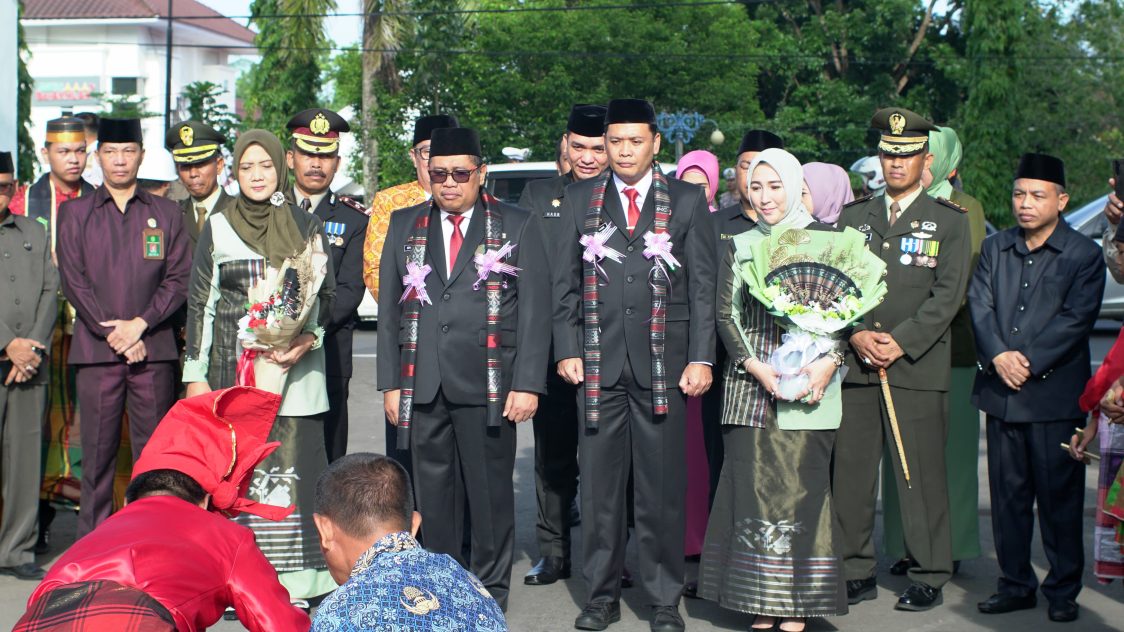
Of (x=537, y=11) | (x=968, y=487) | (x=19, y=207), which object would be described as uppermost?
(x=537, y=11)

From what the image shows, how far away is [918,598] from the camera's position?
641cm

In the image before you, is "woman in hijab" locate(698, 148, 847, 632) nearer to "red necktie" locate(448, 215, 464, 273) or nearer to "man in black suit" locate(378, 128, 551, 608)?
"man in black suit" locate(378, 128, 551, 608)

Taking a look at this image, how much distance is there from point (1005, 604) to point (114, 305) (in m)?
4.72

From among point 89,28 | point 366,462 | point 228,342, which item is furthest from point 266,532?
point 89,28

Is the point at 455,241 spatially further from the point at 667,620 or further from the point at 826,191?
the point at 826,191

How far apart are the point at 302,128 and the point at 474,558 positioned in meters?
2.64

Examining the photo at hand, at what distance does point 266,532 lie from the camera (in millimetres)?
6332

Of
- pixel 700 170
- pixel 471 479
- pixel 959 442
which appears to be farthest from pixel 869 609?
pixel 700 170

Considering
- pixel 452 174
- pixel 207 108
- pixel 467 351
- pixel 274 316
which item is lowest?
pixel 467 351

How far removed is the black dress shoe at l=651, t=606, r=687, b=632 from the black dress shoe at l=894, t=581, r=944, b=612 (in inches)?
43.7

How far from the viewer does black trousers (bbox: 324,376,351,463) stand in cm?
706

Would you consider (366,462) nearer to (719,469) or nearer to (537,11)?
(719,469)

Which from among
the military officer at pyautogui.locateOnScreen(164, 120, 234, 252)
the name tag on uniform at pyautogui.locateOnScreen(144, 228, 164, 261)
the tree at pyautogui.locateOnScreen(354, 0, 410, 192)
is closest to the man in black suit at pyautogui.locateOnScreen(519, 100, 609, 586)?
the military officer at pyautogui.locateOnScreen(164, 120, 234, 252)

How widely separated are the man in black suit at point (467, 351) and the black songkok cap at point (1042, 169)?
2.37 meters
